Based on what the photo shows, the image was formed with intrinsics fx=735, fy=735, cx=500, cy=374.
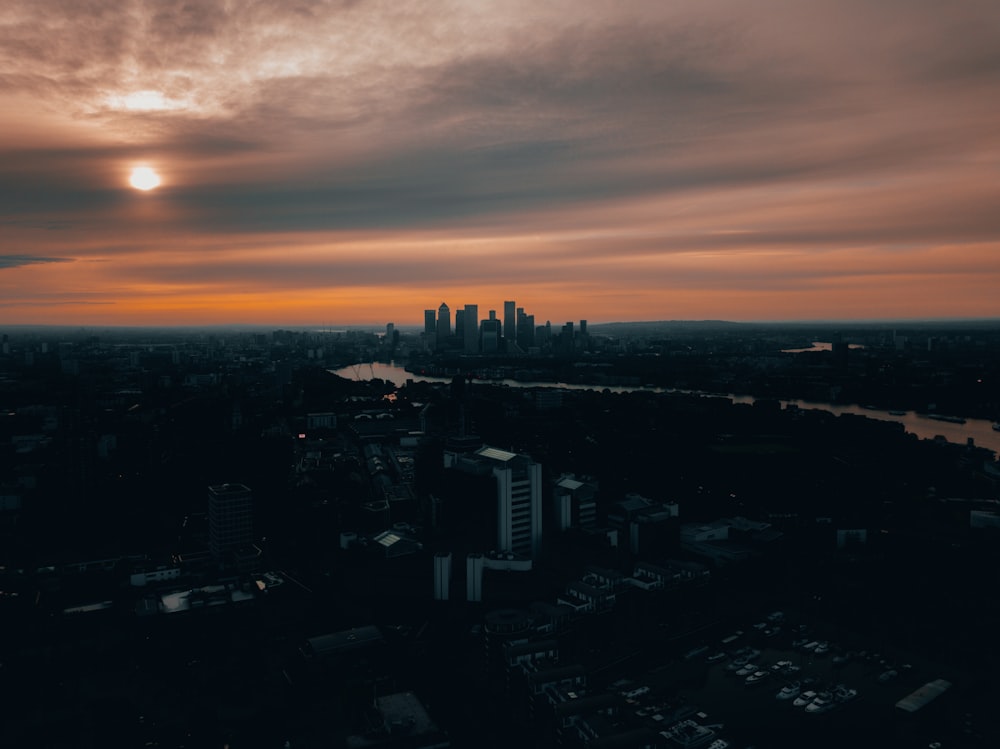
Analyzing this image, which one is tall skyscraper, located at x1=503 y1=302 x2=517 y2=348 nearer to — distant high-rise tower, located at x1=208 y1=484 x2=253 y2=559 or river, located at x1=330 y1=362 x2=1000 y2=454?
river, located at x1=330 y1=362 x2=1000 y2=454

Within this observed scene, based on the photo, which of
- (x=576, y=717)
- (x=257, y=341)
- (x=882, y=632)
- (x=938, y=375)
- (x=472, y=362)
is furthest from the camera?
(x=257, y=341)

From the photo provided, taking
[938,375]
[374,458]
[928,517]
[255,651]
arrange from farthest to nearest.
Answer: [938,375], [374,458], [928,517], [255,651]

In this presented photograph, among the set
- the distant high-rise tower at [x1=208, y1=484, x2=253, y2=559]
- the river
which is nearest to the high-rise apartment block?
the distant high-rise tower at [x1=208, y1=484, x2=253, y2=559]

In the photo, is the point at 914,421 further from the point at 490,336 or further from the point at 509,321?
the point at 509,321

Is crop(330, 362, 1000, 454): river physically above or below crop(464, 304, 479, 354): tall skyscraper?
below

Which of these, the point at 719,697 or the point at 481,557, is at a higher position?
the point at 481,557

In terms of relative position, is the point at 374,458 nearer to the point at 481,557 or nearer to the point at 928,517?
the point at 481,557

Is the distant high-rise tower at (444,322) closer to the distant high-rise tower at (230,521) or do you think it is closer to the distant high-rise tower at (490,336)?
the distant high-rise tower at (490,336)

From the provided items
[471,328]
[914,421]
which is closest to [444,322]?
[471,328]

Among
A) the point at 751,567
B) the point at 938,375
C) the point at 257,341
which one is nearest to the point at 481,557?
the point at 751,567
